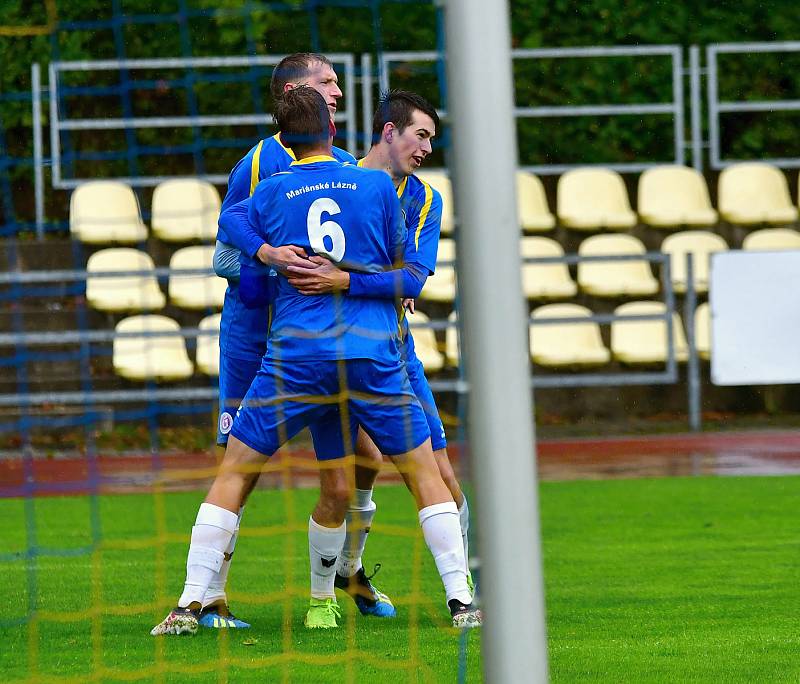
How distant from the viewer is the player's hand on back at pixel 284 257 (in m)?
5.07

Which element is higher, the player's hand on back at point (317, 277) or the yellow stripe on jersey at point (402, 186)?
the yellow stripe on jersey at point (402, 186)

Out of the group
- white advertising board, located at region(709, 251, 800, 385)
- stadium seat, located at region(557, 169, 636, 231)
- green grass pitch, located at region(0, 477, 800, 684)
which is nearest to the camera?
green grass pitch, located at region(0, 477, 800, 684)

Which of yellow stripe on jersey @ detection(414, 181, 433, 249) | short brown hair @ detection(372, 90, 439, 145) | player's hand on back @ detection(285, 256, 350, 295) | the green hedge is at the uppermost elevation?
the green hedge

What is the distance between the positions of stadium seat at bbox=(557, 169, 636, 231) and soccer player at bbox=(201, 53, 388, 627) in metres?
9.34

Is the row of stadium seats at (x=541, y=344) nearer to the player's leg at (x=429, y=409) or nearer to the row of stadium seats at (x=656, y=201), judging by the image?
the row of stadium seats at (x=656, y=201)

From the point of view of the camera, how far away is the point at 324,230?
5105 millimetres

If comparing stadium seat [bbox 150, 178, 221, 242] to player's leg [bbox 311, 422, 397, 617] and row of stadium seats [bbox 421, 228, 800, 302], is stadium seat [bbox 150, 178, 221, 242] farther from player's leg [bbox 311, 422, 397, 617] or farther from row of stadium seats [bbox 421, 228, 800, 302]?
player's leg [bbox 311, 422, 397, 617]

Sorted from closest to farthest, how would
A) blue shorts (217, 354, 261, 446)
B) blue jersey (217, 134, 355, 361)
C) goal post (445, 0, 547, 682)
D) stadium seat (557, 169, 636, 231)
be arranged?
goal post (445, 0, 547, 682) → blue jersey (217, 134, 355, 361) → blue shorts (217, 354, 261, 446) → stadium seat (557, 169, 636, 231)

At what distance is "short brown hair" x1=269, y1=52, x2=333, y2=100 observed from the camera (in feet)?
18.3

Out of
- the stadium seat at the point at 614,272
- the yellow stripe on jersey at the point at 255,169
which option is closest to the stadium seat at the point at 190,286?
the stadium seat at the point at 614,272

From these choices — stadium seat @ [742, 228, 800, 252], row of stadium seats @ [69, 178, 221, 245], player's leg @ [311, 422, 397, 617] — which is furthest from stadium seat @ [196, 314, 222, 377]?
player's leg @ [311, 422, 397, 617]

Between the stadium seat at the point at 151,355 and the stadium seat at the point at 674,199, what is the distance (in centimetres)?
466

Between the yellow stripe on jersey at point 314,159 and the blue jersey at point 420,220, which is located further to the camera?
the blue jersey at point 420,220

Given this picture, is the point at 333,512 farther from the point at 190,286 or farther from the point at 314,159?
the point at 190,286
